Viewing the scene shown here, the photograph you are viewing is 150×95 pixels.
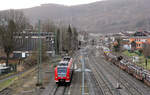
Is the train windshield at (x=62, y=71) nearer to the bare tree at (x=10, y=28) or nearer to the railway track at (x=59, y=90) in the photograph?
the railway track at (x=59, y=90)

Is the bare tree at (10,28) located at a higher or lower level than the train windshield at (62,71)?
higher

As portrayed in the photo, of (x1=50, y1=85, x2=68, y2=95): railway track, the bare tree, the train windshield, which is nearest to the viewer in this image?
(x1=50, y1=85, x2=68, y2=95): railway track

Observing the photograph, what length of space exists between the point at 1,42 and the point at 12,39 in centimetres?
214

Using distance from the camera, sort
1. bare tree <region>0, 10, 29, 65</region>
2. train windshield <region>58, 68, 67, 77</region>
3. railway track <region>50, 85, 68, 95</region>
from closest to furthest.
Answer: railway track <region>50, 85, 68, 95</region> < train windshield <region>58, 68, 67, 77</region> < bare tree <region>0, 10, 29, 65</region>

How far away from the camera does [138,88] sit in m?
20.8

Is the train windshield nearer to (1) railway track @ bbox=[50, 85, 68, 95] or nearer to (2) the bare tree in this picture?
(1) railway track @ bbox=[50, 85, 68, 95]

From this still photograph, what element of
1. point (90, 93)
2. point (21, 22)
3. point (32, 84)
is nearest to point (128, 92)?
point (90, 93)

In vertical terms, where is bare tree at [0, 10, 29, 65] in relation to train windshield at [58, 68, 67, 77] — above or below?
above

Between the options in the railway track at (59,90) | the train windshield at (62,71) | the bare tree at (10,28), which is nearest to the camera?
the railway track at (59,90)

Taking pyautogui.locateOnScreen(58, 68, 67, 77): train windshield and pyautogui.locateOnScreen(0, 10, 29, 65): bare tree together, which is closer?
pyautogui.locateOnScreen(58, 68, 67, 77): train windshield

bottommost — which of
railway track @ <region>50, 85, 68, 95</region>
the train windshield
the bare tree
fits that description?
railway track @ <region>50, 85, 68, 95</region>

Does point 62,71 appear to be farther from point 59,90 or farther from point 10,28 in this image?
point 10,28

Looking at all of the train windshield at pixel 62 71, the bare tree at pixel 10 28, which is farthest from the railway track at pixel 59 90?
the bare tree at pixel 10 28

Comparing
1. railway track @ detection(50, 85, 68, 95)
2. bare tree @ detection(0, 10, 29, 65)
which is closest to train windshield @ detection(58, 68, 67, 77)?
railway track @ detection(50, 85, 68, 95)
